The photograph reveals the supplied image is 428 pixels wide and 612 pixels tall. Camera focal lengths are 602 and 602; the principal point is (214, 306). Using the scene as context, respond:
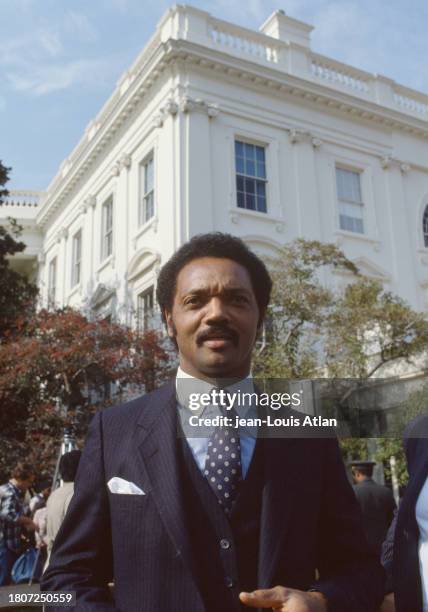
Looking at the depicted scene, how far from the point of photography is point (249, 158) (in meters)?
16.0

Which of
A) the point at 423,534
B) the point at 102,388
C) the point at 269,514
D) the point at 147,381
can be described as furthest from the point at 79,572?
the point at 102,388

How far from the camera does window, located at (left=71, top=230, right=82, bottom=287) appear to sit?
2055cm

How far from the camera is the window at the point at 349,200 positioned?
16953mm

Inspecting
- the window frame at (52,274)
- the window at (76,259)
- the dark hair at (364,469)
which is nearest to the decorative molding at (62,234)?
the window at (76,259)

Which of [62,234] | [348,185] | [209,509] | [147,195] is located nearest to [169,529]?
[209,509]

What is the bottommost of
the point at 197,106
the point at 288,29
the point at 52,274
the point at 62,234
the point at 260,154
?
the point at 52,274

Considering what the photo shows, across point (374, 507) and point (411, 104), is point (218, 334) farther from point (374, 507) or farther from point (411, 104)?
point (411, 104)

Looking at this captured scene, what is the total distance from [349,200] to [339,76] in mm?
3970

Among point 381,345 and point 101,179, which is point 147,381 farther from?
point 101,179

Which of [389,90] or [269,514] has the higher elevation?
[389,90]

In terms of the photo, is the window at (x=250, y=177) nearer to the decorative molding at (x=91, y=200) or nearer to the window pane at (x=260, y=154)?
the window pane at (x=260, y=154)

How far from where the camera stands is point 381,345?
32.3 ft

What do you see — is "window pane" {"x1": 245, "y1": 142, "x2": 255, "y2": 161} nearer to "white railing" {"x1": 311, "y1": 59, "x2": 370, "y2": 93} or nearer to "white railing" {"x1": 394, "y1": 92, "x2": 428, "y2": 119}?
"white railing" {"x1": 311, "y1": 59, "x2": 370, "y2": 93}

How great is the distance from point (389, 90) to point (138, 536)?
1932 cm
